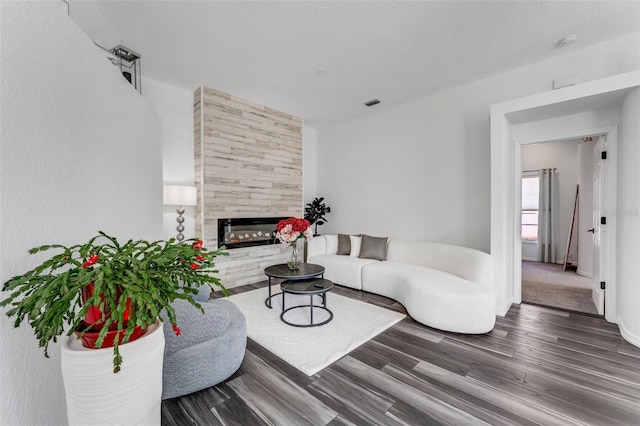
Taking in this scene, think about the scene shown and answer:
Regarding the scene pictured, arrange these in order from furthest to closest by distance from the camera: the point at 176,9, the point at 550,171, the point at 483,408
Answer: the point at 550,171 → the point at 176,9 → the point at 483,408

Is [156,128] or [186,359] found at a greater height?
[156,128]

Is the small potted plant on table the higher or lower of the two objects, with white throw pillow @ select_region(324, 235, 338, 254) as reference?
higher

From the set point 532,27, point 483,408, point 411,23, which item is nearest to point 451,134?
point 532,27

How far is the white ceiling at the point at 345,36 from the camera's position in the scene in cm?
239

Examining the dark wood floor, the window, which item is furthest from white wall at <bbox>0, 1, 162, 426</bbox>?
the window

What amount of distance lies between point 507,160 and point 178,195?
14.2 ft

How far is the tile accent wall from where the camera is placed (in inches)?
160

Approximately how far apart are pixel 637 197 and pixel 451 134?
2.12 m

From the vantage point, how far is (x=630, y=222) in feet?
8.51

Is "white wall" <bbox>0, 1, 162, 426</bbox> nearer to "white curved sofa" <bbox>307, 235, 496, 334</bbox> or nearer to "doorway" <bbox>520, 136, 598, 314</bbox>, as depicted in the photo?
"white curved sofa" <bbox>307, 235, 496, 334</bbox>

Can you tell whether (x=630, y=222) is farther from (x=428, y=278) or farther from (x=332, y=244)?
(x=332, y=244)

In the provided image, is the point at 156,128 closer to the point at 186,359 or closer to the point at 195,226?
the point at 195,226

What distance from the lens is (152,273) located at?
959mm

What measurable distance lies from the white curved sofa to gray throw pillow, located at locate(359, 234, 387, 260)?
9 centimetres
